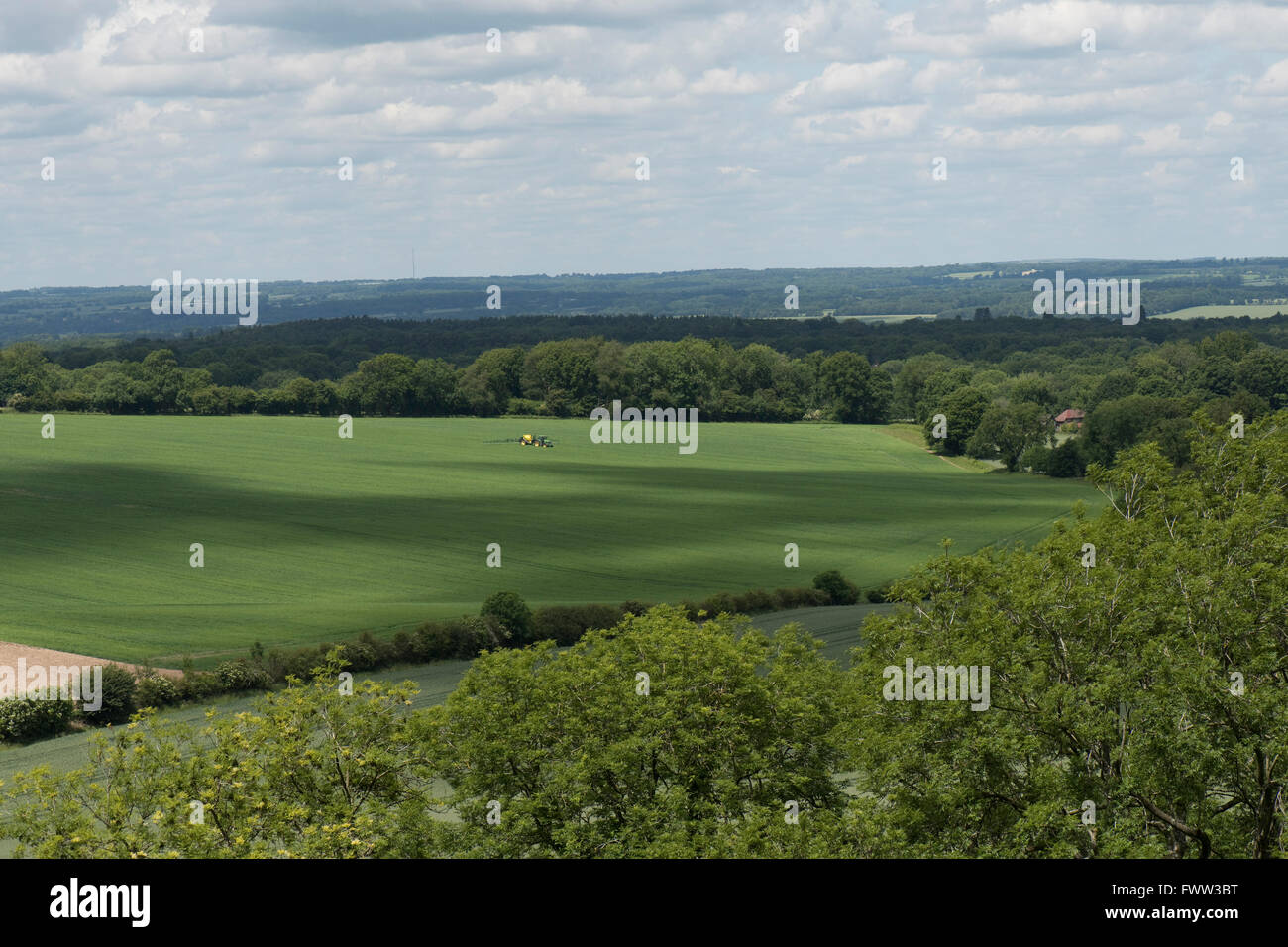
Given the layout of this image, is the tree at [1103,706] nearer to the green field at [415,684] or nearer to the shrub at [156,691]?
the green field at [415,684]

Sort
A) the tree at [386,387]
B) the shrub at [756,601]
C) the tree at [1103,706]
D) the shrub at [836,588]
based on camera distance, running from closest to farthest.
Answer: the tree at [1103,706] → the shrub at [756,601] → the shrub at [836,588] → the tree at [386,387]

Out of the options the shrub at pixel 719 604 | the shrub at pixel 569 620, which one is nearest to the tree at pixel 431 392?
the shrub at pixel 719 604

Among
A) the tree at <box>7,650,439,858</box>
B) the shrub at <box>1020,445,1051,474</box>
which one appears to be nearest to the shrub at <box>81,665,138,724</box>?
the tree at <box>7,650,439,858</box>

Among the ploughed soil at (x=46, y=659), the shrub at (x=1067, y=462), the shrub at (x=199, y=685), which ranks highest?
the shrub at (x=1067, y=462)

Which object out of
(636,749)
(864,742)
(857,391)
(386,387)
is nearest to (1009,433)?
(857,391)

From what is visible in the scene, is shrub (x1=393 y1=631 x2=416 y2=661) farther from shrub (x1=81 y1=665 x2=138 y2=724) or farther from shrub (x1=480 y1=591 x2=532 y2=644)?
shrub (x1=81 y1=665 x2=138 y2=724)
